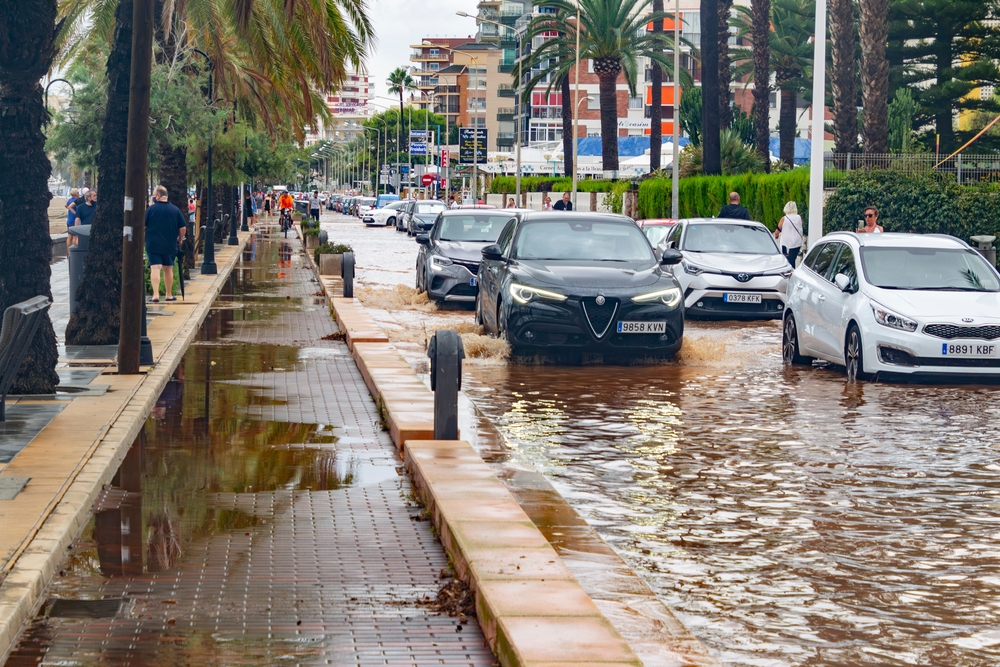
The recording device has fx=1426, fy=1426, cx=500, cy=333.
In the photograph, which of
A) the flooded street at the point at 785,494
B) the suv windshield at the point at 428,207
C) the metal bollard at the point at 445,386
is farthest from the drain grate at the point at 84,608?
the suv windshield at the point at 428,207

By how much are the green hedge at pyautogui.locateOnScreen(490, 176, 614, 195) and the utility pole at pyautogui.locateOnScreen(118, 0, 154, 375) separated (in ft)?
155

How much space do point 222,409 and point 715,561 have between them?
606cm

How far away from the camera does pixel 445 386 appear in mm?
9734

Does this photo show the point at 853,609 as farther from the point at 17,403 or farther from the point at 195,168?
the point at 195,168

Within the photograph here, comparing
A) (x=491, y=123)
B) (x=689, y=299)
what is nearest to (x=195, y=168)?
(x=689, y=299)

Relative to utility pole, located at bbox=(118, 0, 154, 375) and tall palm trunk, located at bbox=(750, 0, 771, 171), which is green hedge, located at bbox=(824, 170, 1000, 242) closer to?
tall palm trunk, located at bbox=(750, 0, 771, 171)

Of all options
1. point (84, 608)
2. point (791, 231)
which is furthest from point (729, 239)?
point (84, 608)

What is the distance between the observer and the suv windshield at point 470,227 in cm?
2569

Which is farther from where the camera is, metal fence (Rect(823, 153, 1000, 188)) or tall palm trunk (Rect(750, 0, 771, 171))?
tall palm trunk (Rect(750, 0, 771, 171))

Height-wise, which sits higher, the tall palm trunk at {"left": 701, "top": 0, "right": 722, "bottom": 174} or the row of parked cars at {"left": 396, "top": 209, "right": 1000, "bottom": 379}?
the tall palm trunk at {"left": 701, "top": 0, "right": 722, "bottom": 174}

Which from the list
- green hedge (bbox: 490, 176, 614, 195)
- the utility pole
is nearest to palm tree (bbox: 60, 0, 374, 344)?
the utility pole

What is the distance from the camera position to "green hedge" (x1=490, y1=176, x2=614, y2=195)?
66688 mm

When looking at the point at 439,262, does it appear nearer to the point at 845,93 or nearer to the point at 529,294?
the point at 529,294

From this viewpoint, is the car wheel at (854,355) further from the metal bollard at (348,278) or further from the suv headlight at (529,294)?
the metal bollard at (348,278)
